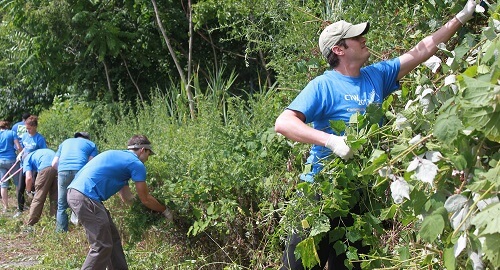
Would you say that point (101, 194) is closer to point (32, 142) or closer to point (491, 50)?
point (491, 50)

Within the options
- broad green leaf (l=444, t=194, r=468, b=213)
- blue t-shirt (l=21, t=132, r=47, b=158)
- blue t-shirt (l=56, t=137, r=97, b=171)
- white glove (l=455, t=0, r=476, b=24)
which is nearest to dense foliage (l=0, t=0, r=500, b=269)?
broad green leaf (l=444, t=194, r=468, b=213)

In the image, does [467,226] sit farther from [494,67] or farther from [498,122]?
[494,67]

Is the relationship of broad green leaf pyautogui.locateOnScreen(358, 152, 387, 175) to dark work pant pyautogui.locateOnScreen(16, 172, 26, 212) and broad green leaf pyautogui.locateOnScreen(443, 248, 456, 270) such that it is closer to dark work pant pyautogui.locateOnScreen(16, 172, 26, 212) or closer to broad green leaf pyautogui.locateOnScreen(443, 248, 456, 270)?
broad green leaf pyautogui.locateOnScreen(443, 248, 456, 270)

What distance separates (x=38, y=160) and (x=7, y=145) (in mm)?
2486

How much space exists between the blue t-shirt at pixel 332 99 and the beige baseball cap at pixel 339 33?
16 centimetres

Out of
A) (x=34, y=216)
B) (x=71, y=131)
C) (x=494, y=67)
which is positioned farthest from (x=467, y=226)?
(x=71, y=131)

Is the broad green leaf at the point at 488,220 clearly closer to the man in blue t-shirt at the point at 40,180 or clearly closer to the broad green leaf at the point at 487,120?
the broad green leaf at the point at 487,120

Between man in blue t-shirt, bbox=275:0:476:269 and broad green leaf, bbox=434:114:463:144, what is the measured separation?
121cm

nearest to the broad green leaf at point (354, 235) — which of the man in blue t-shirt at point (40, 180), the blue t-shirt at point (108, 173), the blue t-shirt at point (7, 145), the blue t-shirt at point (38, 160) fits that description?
the blue t-shirt at point (108, 173)

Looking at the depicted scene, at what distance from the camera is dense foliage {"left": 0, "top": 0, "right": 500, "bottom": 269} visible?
8.20 feet

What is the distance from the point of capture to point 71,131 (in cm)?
1284

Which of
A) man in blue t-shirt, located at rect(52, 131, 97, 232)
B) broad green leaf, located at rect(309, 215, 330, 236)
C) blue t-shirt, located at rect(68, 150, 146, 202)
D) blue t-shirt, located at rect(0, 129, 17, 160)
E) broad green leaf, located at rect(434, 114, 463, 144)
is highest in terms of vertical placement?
broad green leaf, located at rect(434, 114, 463, 144)

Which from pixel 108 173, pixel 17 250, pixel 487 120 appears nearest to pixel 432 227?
pixel 487 120

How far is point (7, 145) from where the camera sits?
43.2 feet
